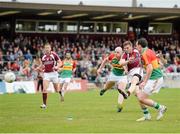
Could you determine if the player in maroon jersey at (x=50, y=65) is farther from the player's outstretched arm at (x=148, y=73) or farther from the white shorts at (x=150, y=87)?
the player's outstretched arm at (x=148, y=73)

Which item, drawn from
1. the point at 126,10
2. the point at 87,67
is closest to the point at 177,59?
the point at 126,10

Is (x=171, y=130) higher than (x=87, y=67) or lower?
higher

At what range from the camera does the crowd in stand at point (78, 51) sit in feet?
133

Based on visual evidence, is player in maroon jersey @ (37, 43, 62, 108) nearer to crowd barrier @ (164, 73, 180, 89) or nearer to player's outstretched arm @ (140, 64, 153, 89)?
player's outstretched arm @ (140, 64, 153, 89)

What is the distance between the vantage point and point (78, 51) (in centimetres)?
4594

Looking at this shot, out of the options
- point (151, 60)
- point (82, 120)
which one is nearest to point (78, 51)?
point (82, 120)

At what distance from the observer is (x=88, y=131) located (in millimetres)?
14492

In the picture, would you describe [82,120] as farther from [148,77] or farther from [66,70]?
[66,70]

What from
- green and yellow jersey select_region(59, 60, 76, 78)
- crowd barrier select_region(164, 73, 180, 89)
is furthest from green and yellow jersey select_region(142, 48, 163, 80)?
crowd barrier select_region(164, 73, 180, 89)

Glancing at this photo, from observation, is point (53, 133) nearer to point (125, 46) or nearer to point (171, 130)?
point (171, 130)

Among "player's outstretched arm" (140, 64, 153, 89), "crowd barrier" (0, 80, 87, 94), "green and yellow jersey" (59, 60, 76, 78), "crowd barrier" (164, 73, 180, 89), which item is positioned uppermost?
"player's outstretched arm" (140, 64, 153, 89)

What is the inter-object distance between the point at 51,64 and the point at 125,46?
5.13 m

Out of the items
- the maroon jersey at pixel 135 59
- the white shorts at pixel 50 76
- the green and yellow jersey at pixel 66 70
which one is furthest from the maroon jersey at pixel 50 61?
the green and yellow jersey at pixel 66 70

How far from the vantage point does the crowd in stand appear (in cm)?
4062
